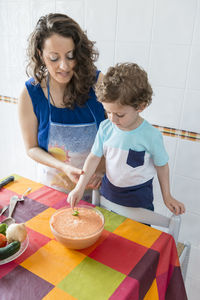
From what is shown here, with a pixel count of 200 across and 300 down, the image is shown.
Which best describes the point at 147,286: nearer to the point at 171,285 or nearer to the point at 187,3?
the point at 171,285

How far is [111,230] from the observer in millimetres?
951

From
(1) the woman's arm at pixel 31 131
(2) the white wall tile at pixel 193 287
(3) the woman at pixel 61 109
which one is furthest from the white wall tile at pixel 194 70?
(2) the white wall tile at pixel 193 287

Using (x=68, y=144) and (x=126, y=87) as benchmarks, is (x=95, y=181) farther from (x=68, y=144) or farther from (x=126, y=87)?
(x=126, y=87)

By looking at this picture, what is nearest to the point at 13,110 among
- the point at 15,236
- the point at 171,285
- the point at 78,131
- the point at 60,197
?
the point at 78,131

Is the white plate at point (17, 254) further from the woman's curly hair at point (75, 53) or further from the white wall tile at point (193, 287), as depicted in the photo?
the white wall tile at point (193, 287)

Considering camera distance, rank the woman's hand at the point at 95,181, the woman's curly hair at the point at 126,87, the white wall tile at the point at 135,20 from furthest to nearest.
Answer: the white wall tile at the point at 135,20
the woman's hand at the point at 95,181
the woman's curly hair at the point at 126,87

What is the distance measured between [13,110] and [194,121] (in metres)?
1.60

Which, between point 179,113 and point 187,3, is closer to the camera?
point 187,3

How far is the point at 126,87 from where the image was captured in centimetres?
95

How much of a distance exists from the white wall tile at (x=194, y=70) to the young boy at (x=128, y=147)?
55 centimetres

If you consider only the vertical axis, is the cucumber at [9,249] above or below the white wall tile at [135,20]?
below

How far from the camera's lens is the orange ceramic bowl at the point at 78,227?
2.66 feet

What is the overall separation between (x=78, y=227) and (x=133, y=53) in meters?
Result: 1.16

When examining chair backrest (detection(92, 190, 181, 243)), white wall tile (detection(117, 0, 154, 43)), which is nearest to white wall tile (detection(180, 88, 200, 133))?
white wall tile (detection(117, 0, 154, 43))
